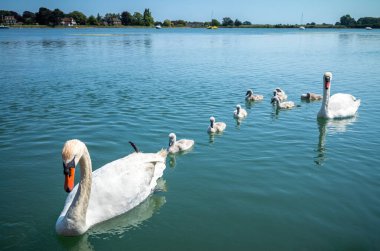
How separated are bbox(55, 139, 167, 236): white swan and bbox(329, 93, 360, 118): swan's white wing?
1052 cm

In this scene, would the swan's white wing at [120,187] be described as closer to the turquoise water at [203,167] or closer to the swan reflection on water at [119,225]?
the swan reflection on water at [119,225]

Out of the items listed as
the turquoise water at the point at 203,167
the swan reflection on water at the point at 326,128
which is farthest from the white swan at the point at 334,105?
the turquoise water at the point at 203,167

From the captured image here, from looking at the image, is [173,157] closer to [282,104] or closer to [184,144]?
[184,144]

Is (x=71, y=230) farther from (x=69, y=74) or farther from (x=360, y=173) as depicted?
(x=69, y=74)

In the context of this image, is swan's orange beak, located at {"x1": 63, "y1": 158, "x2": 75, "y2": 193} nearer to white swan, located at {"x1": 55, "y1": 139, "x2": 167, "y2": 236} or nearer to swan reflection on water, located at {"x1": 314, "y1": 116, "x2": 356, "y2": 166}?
white swan, located at {"x1": 55, "y1": 139, "x2": 167, "y2": 236}

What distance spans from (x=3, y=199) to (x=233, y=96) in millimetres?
15155

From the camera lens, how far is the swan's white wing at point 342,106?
1753cm

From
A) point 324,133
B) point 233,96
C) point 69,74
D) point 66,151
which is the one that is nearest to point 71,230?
point 66,151

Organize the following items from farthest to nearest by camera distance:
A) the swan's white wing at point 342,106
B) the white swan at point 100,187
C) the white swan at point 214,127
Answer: the swan's white wing at point 342,106, the white swan at point 214,127, the white swan at point 100,187

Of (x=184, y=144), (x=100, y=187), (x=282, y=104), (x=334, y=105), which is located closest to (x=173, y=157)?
(x=184, y=144)

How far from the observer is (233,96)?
73.6 ft

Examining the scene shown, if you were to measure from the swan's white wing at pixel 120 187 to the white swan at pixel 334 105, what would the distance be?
10.2 metres

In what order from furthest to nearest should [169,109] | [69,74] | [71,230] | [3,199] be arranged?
[69,74], [169,109], [3,199], [71,230]

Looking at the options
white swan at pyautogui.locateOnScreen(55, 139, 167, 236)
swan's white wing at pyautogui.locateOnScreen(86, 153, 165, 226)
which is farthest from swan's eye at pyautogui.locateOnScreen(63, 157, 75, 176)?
swan's white wing at pyautogui.locateOnScreen(86, 153, 165, 226)
